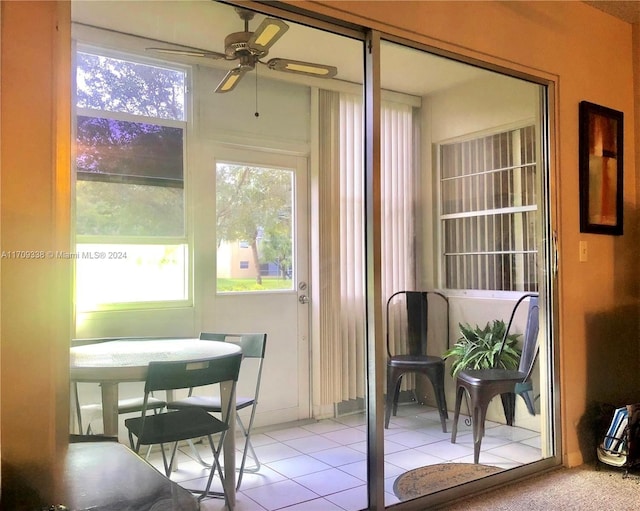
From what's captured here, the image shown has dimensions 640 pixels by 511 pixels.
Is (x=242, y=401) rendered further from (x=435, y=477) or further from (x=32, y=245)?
(x=32, y=245)

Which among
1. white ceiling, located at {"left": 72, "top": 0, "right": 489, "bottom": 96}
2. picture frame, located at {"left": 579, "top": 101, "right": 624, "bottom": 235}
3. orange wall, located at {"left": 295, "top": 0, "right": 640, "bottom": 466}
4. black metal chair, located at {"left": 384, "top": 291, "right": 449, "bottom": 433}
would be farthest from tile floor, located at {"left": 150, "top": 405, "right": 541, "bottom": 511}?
white ceiling, located at {"left": 72, "top": 0, "right": 489, "bottom": 96}

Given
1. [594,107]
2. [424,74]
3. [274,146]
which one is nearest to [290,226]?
[274,146]

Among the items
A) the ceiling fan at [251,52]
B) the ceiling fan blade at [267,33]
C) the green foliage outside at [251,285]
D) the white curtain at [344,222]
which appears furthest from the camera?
the white curtain at [344,222]

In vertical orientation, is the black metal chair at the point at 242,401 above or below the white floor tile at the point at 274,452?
above

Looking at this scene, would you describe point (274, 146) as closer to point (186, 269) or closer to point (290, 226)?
point (290, 226)

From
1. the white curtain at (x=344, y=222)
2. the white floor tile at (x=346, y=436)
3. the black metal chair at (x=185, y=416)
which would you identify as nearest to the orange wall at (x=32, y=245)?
the black metal chair at (x=185, y=416)

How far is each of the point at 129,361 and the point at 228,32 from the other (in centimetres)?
180

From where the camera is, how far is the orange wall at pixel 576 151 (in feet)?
8.53

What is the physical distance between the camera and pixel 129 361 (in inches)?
85.4

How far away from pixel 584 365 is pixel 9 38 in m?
3.03

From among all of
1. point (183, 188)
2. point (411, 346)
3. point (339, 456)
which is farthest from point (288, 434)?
point (183, 188)

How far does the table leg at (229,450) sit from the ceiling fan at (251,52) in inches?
62.5

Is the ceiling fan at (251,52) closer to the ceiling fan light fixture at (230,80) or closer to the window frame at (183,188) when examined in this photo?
the ceiling fan light fixture at (230,80)

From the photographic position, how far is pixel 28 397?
148 centimetres
